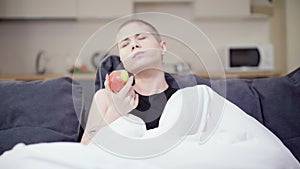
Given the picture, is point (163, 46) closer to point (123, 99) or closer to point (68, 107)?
point (123, 99)

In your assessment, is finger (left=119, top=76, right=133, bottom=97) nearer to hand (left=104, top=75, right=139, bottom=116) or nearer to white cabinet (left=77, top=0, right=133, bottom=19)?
hand (left=104, top=75, right=139, bottom=116)

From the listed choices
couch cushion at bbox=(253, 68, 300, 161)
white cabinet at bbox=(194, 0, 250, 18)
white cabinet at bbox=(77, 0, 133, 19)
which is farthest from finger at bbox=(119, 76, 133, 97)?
white cabinet at bbox=(194, 0, 250, 18)

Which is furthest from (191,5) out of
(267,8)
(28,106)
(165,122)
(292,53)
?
(165,122)

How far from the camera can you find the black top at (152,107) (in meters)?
1.00

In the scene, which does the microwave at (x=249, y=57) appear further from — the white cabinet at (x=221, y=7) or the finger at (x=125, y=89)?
the finger at (x=125, y=89)

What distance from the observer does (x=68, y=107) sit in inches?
54.3

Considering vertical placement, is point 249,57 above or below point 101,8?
below

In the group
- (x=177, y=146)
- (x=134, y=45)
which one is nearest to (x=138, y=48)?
(x=134, y=45)

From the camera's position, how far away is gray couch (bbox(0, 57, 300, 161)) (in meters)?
1.28

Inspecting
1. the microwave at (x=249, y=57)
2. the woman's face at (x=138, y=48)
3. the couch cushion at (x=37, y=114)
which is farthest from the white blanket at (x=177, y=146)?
the microwave at (x=249, y=57)

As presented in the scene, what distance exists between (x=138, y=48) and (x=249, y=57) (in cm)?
276

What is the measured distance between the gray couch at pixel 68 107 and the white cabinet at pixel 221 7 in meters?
2.31

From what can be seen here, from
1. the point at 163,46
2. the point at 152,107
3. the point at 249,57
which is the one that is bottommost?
the point at 249,57

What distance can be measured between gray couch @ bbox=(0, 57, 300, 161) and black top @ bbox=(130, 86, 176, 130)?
0.58 ft
